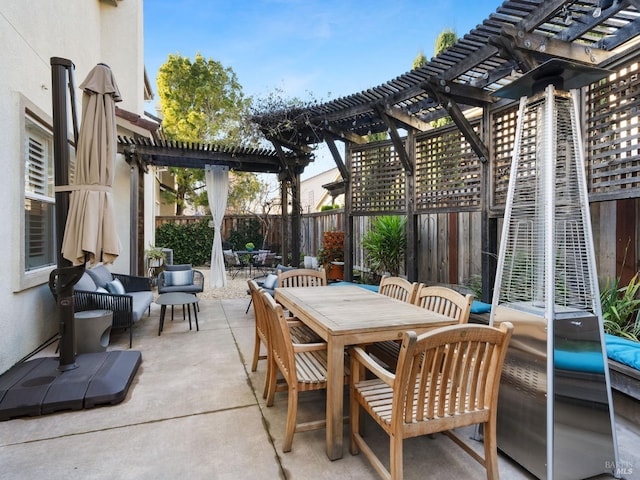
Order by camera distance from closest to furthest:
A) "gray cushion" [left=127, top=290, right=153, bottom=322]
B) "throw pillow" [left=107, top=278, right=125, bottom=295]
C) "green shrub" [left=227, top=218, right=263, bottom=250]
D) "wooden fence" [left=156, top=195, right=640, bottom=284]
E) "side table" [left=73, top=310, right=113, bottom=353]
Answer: "wooden fence" [left=156, top=195, right=640, bottom=284] → "side table" [left=73, top=310, right=113, bottom=353] → "gray cushion" [left=127, top=290, right=153, bottom=322] → "throw pillow" [left=107, top=278, right=125, bottom=295] → "green shrub" [left=227, top=218, right=263, bottom=250]

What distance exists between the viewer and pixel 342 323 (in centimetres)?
213

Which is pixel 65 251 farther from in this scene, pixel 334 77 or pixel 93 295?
pixel 334 77

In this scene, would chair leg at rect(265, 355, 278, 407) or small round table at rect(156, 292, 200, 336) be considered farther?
small round table at rect(156, 292, 200, 336)

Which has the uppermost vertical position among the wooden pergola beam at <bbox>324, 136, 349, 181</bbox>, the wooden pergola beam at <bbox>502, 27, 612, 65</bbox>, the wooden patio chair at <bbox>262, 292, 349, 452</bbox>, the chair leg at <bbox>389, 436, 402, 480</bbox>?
the wooden pergola beam at <bbox>502, 27, 612, 65</bbox>

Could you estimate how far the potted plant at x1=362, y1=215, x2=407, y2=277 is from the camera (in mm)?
5500

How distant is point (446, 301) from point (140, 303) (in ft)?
11.9

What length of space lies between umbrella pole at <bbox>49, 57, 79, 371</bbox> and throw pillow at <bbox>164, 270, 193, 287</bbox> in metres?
2.69

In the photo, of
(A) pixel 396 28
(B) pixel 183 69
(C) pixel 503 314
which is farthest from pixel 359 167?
(B) pixel 183 69

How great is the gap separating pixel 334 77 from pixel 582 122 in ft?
21.0

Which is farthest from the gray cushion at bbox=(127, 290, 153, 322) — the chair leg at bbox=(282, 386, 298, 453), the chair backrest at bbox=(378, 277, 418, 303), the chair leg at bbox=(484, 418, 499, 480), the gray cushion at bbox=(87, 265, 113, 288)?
the chair leg at bbox=(484, 418, 499, 480)

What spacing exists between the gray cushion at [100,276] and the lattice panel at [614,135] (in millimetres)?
5303

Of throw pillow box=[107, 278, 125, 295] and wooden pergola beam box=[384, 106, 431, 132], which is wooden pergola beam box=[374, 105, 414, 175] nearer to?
wooden pergola beam box=[384, 106, 431, 132]

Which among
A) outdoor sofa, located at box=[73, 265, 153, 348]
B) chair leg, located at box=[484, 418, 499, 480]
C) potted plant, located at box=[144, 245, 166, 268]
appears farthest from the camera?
potted plant, located at box=[144, 245, 166, 268]

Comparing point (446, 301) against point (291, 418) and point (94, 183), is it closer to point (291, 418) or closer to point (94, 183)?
point (291, 418)
